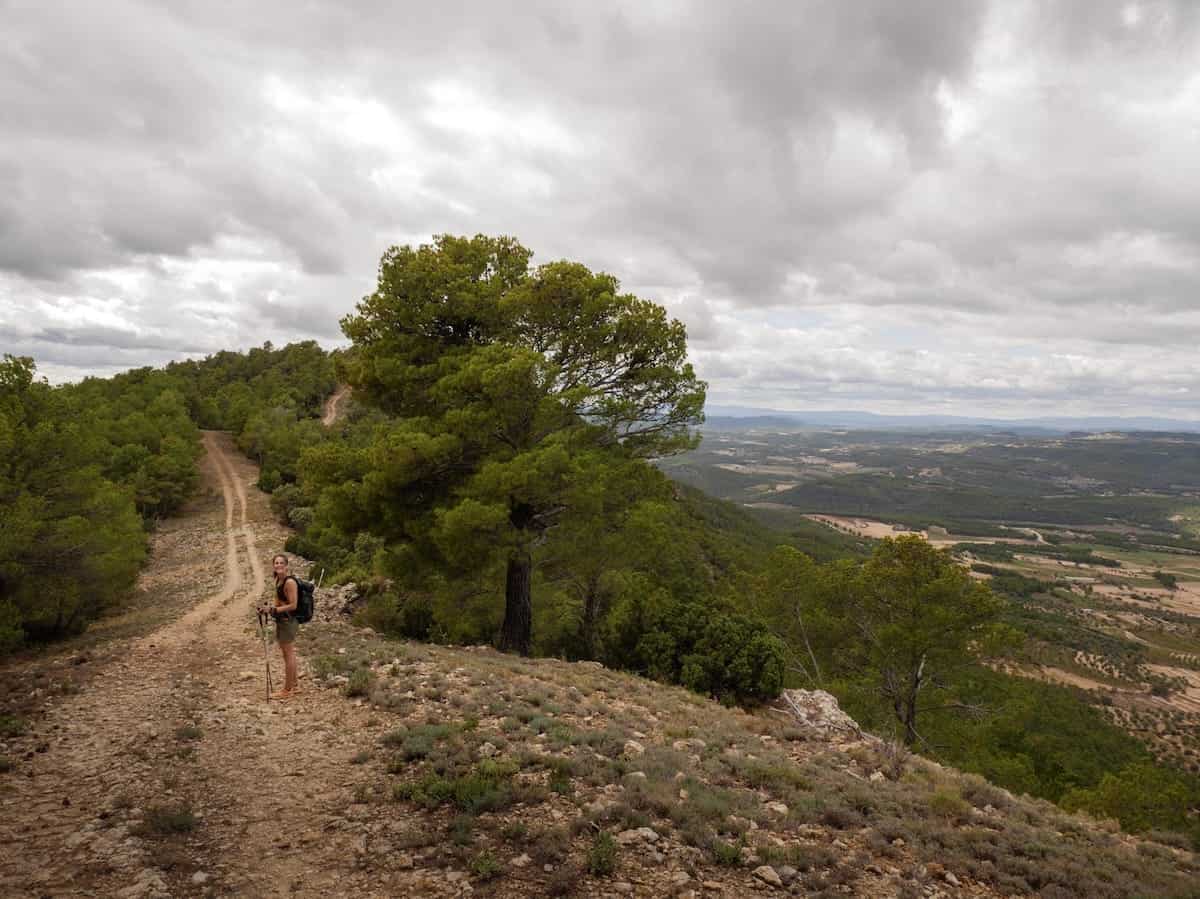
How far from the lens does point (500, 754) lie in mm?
7223

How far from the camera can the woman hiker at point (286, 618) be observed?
939 centimetres

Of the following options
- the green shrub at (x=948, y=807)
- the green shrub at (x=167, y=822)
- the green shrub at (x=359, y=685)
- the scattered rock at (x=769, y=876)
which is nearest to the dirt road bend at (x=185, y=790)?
the green shrub at (x=167, y=822)

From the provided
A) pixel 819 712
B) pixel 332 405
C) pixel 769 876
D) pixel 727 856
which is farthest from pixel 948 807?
pixel 332 405

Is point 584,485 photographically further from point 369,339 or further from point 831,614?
point 831,614

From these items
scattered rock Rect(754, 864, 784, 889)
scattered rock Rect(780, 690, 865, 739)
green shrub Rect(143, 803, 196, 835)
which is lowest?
scattered rock Rect(780, 690, 865, 739)

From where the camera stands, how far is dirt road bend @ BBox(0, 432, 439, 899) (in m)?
4.80

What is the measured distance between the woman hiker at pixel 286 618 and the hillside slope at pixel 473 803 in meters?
0.51

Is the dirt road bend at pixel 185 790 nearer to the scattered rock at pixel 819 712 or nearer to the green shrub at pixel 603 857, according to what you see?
the green shrub at pixel 603 857

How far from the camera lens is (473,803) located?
5.90 m

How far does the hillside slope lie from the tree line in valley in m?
3.82

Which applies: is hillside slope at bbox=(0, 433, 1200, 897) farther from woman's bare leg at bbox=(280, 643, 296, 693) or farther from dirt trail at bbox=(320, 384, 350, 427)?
dirt trail at bbox=(320, 384, 350, 427)

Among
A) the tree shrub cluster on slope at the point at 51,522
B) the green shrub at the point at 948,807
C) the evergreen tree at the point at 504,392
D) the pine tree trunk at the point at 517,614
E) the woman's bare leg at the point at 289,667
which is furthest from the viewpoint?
the pine tree trunk at the point at 517,614

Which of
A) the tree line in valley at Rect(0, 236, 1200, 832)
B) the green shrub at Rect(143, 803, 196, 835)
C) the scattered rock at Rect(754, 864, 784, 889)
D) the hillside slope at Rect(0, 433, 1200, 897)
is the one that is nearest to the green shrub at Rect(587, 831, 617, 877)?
the hillside slope at Rect(0, 433, 1200, 897)

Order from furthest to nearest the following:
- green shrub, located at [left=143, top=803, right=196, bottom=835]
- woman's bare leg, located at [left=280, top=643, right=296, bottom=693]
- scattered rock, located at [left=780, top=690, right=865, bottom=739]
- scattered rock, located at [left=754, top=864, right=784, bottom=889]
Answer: scattered rock, located at [left=780, top=690, right=865, bottom=739]
woman's bare leg, located at [left=280, top=643, right=296, bottom=693]
green shrub, located at [left=143, top=803, right=196, bottom=835]
scattered rock, located at [left=754, top=864, right=784, bottom=889]
